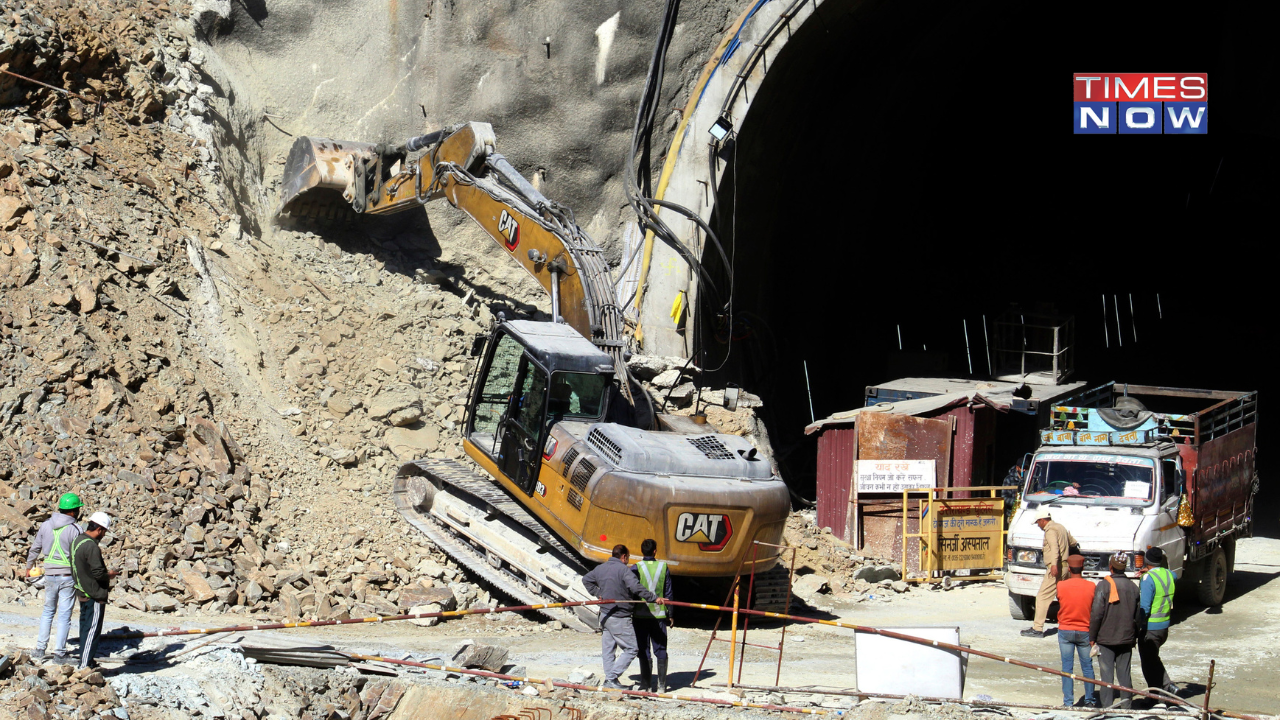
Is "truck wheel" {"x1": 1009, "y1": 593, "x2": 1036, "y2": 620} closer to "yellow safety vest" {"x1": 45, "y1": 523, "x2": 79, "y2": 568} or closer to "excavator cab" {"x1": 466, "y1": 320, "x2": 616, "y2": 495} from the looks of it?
"excavator cab" {"x1": 466, "y1": 320, "x2": 616, "y2": 495}

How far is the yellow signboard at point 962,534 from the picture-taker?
52.0ft

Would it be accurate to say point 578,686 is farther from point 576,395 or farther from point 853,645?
point 853,645

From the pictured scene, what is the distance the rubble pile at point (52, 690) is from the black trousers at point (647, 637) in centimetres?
367

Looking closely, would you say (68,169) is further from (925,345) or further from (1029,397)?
(925,345)

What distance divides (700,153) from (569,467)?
8.48 meters

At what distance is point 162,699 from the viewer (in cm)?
845

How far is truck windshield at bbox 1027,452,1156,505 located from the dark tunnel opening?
16.8 feet

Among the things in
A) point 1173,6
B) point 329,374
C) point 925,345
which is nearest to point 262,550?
point 329,374

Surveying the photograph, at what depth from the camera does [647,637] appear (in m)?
9.37

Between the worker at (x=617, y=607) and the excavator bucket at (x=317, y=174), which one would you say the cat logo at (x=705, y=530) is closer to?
the worker at (x=617, y=607)

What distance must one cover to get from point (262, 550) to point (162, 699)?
4026 millimetres

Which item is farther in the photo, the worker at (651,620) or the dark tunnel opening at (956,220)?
the dark tunnel opening at (956,220)

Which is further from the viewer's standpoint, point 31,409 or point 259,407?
point 259,407

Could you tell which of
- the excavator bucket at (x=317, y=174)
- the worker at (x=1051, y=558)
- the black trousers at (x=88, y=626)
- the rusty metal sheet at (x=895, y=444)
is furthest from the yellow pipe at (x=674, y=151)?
the black trousers at (x=88, y=626)
